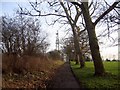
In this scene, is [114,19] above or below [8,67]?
above

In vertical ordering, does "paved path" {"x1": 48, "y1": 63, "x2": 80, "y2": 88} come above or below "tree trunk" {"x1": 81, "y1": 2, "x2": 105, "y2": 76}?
below

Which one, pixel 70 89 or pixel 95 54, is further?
pixel 95 54

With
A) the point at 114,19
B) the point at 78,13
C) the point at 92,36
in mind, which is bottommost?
the point at 92,36

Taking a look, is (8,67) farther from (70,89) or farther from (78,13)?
(78,13)

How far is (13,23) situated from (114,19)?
23.0 m

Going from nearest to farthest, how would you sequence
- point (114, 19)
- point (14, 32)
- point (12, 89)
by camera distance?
point (12, 89)
point (114, 19)
point (14, 32)

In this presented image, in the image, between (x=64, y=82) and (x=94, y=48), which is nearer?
(x=64, y=82)

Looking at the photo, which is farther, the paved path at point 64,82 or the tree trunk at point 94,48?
the tree trunk at point 94,48

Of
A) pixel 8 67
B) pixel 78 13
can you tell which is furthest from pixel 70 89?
pixel 78 13

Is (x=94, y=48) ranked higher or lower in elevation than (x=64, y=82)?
higher

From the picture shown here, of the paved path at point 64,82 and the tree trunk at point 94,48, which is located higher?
the tree trunk at point 94,48

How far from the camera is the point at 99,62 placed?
19.4 metres

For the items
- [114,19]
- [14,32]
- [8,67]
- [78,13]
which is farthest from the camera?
[14,32]

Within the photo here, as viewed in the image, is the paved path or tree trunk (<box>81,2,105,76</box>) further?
tree trunk (<box>81,2,105,76</box>)
